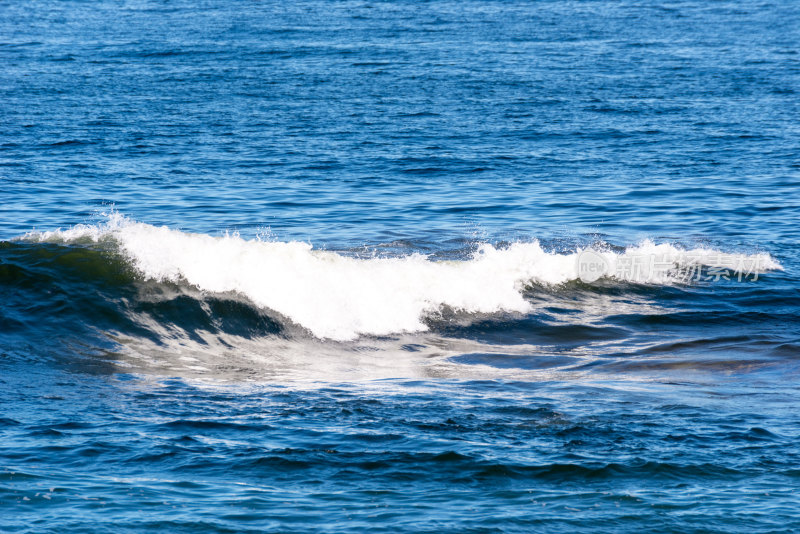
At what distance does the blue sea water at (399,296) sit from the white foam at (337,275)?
0.05 metres

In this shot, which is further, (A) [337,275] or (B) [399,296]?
(A) [337,275]

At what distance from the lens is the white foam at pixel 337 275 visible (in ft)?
40.2

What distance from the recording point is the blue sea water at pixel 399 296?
637cm

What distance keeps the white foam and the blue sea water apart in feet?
0.15

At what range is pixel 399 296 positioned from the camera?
1287 cm

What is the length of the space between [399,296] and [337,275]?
0.97 meters

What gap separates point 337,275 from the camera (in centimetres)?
1316

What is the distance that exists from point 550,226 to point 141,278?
762 centimetres

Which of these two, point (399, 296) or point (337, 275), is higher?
point (337, 275)

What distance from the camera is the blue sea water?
6.37 meters

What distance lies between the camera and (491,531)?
5762 millimetres

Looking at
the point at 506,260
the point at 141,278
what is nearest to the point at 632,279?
the point at 506,260

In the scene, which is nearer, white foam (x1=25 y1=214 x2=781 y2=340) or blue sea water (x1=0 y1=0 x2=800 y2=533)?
blue sea water (x1=0 y1=0 x2=800 y2=533)

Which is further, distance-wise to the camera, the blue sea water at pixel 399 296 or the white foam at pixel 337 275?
the white foam at pixel 337 275
